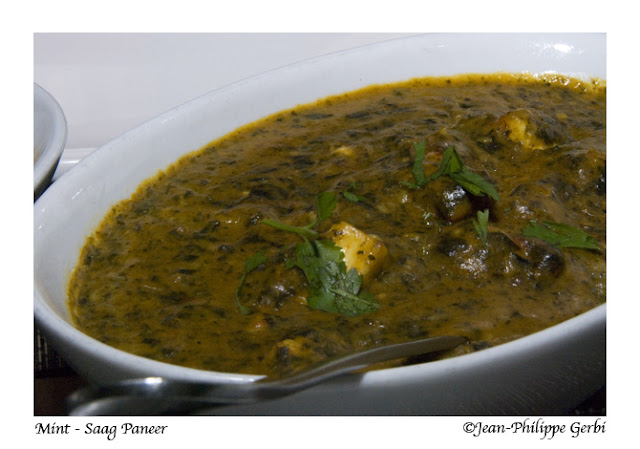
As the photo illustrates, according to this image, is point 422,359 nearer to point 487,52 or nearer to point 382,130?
point 382,130

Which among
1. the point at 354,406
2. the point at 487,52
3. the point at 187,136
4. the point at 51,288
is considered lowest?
the point at 354,406

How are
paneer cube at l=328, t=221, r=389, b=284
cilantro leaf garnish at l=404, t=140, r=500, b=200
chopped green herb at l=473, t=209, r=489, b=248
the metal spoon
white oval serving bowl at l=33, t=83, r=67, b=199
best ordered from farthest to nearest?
white oval serving bowl at l=33, t=83, r=67, b=199 → cilantro leaf garnish at l=404, t=140, r=500, b=200 → chopped green herb at l=473, t=209, r=489, b=248 → paneer cube at l=328, t=221, r=389, b=284 → the metal spoon

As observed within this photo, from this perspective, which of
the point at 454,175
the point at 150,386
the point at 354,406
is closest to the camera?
the point at 150,386

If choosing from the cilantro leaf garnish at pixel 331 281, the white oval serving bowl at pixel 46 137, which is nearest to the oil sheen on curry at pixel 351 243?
the cilantro leaf garnish at pixel 331 281

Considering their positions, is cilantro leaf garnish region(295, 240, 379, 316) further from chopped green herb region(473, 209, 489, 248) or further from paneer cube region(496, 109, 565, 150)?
paneer cube region(496, 109, 565, 150)

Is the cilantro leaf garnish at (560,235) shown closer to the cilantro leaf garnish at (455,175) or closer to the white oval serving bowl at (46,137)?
the cilantro leaf garnish at (455,175)

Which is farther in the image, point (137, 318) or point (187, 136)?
point (187, 136)

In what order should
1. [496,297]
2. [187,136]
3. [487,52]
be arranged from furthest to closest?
[487,52]
[187,136]
[496,297]

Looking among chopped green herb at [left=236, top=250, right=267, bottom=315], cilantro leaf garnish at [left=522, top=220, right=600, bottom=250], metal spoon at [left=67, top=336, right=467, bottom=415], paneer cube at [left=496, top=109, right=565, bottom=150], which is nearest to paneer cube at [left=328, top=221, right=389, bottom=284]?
chopped green herb at [left=236, top=250, right=267, bottom=315]

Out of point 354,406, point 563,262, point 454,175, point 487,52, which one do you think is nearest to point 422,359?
point 354,406
